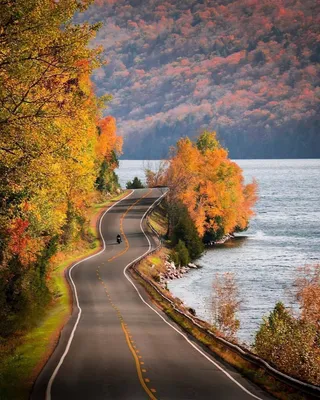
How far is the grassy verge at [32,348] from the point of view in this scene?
23.7 m

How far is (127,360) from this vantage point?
27219mm

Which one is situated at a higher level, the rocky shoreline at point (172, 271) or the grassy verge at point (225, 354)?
the grassy verge at point (225, 354)

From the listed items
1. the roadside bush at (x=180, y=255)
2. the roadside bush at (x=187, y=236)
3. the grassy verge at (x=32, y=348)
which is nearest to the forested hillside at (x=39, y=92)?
the grassy verge at (x=32, y=348)

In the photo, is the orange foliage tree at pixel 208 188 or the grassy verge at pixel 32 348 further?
the orange foliage tree at pixel 208 188

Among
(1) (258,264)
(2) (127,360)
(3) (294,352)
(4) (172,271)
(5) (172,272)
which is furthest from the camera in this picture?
(1) (258,264)

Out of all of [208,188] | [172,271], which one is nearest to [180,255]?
[172,271]

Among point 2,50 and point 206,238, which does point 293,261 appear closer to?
point 206,238

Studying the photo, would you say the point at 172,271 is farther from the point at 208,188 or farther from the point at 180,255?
the point at 208,188

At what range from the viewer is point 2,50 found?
807 inches

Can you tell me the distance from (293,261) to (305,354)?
58.9m

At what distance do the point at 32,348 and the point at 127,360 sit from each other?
607 cm

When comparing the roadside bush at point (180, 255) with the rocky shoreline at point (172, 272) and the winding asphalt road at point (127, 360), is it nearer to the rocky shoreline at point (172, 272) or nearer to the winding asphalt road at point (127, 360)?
the rocky shoreline at point (172, 272)

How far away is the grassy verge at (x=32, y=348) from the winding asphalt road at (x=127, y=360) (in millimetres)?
517

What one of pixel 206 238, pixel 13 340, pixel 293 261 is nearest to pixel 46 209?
pixel 13 340
